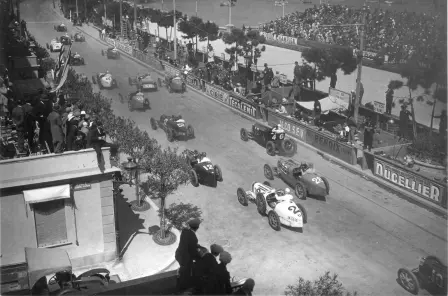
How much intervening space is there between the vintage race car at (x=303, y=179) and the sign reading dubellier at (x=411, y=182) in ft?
10.0

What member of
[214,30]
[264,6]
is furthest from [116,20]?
A: [264,6]

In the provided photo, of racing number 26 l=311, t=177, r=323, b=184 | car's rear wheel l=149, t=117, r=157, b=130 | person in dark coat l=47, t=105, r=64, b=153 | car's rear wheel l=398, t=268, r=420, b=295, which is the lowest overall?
car's rear wheel l=149, t=117, r=157, b=130

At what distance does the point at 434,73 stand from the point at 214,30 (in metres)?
26.0

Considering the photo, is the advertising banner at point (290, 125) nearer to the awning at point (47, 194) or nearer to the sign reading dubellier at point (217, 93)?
the sign reading dubellier at point (217, 93)

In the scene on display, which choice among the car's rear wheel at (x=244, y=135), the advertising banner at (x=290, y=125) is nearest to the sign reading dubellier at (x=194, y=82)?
the advertising banner at (x=290, y=125)

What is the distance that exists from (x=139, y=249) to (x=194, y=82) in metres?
23.7

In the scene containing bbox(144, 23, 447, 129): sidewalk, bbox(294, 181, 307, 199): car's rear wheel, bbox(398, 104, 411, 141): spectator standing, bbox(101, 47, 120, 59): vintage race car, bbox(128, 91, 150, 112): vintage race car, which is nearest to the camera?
bbox(294, 181, 307, 199): car's rear wheel

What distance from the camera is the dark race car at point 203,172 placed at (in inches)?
823

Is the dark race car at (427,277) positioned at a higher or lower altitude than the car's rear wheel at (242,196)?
higher

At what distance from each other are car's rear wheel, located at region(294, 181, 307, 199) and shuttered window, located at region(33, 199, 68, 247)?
902 cm

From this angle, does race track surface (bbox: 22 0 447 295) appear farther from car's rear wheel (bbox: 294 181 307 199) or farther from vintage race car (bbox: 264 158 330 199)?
vintage race car (bbox: 264 158 330 199)

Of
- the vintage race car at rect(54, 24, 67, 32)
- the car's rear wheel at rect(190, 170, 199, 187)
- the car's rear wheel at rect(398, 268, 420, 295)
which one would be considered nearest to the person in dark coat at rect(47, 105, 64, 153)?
the car's rear wheel at rect(190, 170, 199, 187)

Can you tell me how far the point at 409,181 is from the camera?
20359mm

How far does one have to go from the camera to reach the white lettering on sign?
19.3m
